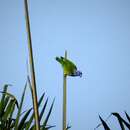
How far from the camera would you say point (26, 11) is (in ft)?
0.43

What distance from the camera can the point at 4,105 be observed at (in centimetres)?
58

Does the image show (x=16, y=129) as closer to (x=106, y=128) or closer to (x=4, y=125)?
(x=4, y=125)

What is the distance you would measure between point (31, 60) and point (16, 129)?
16.4 inches

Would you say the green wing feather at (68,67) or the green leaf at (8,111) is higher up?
the green wing feather at (68,67)

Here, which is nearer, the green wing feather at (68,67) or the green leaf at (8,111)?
the green wing feather at (68,67)

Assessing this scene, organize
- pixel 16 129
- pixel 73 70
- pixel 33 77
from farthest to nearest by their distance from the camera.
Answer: pixel 16 129 → pixel 73 70 → pixel 33 77

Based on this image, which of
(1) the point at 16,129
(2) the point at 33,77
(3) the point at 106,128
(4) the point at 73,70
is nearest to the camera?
(2) the point at 33,77

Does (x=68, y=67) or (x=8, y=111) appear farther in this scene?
(x=8, y=111)

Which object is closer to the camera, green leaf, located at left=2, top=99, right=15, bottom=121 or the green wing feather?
the green wing feather

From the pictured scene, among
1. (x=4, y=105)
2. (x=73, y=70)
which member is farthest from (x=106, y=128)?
(x=4, y=105)

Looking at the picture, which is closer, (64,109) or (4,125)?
(64,109)

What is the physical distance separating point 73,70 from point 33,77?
0.52 ft

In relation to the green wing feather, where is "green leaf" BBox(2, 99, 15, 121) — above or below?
below

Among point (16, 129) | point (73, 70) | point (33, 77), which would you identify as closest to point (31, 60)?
point (33, 77)
